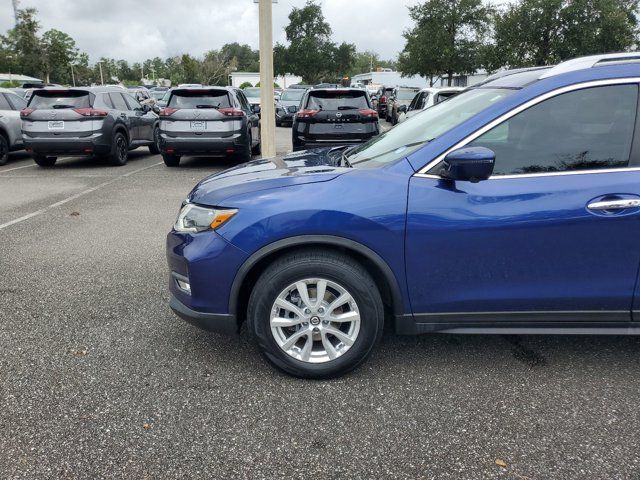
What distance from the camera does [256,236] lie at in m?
3.09

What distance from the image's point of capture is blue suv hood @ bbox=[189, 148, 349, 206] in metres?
3.25

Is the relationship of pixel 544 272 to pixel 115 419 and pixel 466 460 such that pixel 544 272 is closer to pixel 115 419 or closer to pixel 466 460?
pixel 466 460

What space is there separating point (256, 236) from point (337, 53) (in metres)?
68.8

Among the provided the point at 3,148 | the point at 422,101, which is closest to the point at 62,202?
the point at 3,148

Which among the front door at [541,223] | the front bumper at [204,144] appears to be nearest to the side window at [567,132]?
the front door at [541,223]

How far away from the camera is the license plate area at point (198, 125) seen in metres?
11.4

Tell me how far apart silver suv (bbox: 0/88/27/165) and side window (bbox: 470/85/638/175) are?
1242cm

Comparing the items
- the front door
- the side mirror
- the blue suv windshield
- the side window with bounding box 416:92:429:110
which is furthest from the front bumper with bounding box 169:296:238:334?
the side window with bounding box 416:92:429:110

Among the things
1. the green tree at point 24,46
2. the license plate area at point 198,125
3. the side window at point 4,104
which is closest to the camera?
the license plate area at point 198,125

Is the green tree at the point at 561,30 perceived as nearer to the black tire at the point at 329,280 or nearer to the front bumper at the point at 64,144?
the front bumper at the point at 64,144

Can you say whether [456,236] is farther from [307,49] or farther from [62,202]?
[307,49]

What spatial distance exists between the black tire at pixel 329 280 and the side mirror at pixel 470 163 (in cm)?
73

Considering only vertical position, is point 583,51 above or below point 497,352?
above

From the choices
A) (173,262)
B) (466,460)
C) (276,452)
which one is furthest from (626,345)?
(173,262)
